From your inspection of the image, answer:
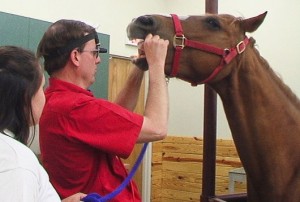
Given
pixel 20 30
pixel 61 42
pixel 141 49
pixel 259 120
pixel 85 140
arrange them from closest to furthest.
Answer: pixel 85 140, pixel 61 42, pixel 141 49, pixel 259 120, pixel 20 30

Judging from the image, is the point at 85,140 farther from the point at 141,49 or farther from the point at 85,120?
the point at 141,49

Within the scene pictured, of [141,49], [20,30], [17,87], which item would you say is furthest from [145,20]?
[20,30]

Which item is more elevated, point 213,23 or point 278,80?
point 213,23

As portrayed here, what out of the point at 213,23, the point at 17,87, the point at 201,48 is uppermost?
the point at 213,23

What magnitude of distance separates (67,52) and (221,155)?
3.45 meters

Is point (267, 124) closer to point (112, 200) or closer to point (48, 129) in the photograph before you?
point (112, 200)

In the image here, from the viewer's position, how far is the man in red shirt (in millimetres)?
1154

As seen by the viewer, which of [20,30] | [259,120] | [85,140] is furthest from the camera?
[20,30]

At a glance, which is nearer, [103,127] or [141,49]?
[103,127]

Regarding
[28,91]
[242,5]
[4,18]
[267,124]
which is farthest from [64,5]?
[28,91]

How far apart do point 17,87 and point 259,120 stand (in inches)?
37.8

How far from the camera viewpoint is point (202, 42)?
1500mm

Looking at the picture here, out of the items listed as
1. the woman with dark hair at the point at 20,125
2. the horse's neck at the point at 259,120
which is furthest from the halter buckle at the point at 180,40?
the woman with dark hair at the point at 20,125

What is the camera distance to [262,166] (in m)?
1.48
